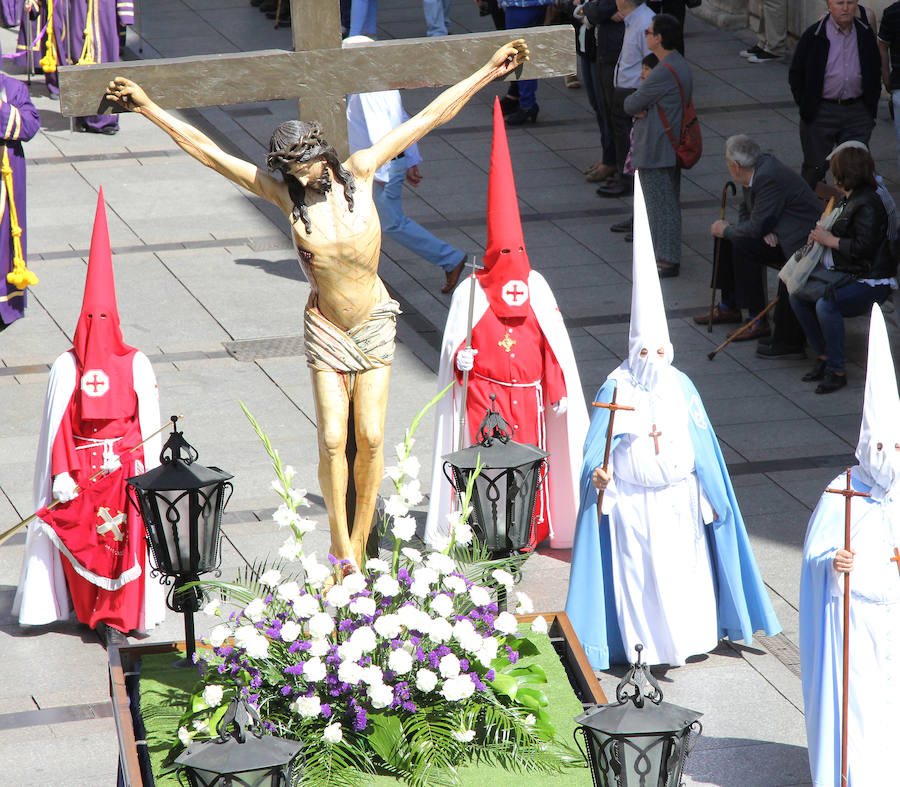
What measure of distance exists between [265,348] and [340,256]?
6.15 metres

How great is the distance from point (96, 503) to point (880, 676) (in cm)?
386

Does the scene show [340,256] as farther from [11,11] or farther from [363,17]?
[11,11]

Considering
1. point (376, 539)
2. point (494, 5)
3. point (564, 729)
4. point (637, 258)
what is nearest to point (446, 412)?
point (637, 258)

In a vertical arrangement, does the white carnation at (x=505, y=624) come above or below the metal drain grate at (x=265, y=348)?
above

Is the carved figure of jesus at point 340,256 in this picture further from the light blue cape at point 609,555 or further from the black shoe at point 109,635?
the black shoe at point 109,635

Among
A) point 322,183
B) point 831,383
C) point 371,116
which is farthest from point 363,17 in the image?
point 322,183

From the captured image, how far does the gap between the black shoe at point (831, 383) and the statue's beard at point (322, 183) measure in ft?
20.2

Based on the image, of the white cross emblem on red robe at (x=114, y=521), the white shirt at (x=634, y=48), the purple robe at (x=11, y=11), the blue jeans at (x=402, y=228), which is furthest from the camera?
the purple robe at (x=11, y=11)

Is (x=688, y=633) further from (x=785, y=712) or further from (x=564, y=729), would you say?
(x=564, y=729)

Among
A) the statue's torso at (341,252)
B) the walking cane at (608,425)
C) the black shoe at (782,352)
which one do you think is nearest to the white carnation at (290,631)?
the statue's torso at (341,252)

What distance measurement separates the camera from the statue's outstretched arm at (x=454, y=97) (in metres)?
5.53

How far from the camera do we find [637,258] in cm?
671

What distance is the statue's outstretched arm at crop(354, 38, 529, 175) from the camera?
18.1 ft

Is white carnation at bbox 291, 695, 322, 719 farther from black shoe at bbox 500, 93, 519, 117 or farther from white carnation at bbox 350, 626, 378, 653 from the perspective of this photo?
black shoe at bbox 500, 93, 519, 117
